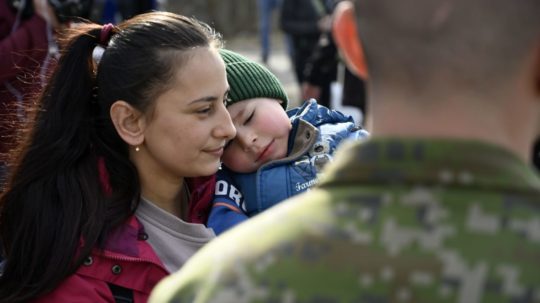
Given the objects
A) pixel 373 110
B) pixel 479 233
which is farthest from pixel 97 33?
pixel 479 233

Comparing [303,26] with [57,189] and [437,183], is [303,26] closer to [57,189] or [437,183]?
[57,189]

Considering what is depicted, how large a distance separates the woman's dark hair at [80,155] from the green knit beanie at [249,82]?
11 cm

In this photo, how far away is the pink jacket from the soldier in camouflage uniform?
1.17 m

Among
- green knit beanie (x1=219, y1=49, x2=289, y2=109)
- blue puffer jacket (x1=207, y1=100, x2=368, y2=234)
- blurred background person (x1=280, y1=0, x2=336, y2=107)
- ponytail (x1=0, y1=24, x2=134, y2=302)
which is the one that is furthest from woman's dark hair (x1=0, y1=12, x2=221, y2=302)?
blurred background person (x1=280, y1=0, x2=336, y2=107)

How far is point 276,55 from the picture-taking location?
1533 cm

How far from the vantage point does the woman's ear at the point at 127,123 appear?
247 centimetres

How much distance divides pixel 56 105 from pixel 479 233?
1.61 m

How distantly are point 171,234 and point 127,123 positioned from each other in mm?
306

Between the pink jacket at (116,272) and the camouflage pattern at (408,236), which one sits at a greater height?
the camouflage pattern at (408,236)

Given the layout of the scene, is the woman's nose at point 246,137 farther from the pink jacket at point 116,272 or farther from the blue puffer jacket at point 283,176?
the pink jacket at point 116,272

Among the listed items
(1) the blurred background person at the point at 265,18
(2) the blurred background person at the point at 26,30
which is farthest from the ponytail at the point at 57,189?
(1) the blurred background person at the point at 265,18

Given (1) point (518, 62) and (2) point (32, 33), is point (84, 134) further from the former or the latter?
(2) point (32, 33)

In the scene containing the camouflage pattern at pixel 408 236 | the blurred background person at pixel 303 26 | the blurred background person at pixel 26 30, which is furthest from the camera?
the blurred background person at pixel 303 26

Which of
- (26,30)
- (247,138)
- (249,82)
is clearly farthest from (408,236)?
(26,30)
